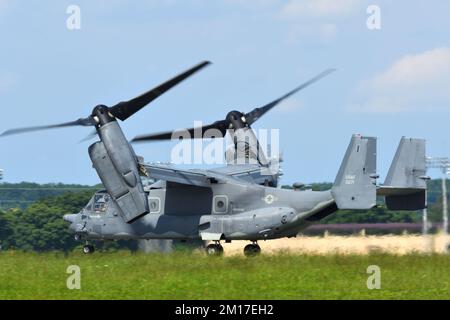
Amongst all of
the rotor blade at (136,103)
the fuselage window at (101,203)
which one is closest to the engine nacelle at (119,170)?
the rotor blade at (136,103)

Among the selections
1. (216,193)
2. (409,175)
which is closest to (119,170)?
(216,193)

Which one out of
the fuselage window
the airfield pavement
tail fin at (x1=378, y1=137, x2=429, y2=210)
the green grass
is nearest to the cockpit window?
the fuselage window

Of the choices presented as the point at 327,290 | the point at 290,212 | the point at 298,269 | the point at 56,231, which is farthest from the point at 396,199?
the point at 56,231

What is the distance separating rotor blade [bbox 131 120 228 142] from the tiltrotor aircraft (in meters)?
0.04

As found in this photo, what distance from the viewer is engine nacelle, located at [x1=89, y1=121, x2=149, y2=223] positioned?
1571 inches

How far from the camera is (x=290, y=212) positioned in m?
41.8

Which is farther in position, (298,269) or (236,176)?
(236,176)

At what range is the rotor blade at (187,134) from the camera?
44.6 m

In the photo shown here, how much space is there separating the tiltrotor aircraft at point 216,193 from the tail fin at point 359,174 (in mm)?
35

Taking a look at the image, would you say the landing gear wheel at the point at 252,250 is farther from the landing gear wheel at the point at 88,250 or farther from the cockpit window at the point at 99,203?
the landing gear wheel at the point at 88,250

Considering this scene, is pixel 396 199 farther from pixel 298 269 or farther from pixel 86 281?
pixel 86 281

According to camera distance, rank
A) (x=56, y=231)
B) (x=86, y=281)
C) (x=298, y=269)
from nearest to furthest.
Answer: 1. (x=86, y=281)
2. (x=298, y=269)
3. (x=56, y=231)

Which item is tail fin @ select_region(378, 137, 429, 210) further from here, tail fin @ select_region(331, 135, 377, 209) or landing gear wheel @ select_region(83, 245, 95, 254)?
landing gear wheel @ select_region(83, 245, 95, 254)
